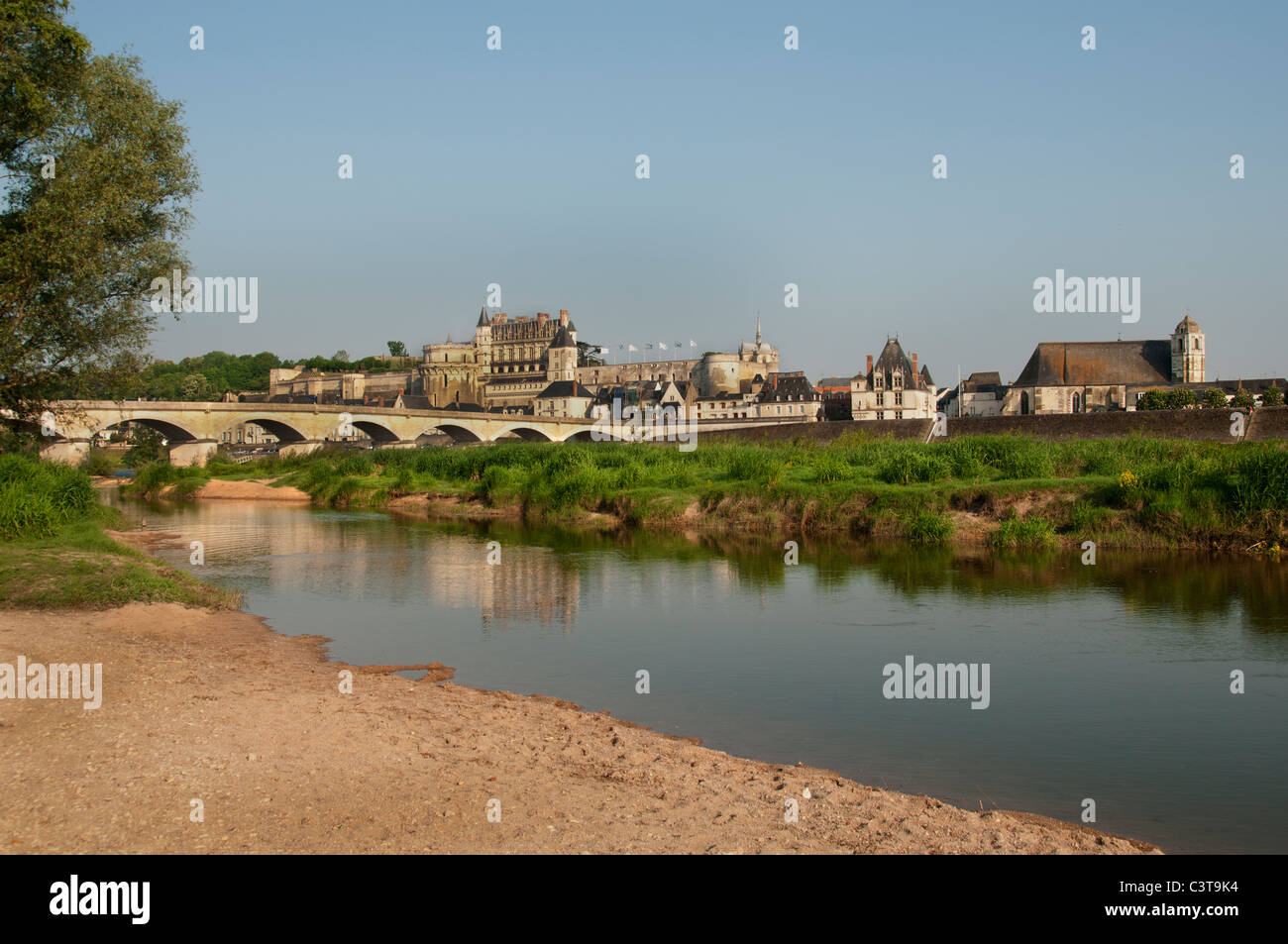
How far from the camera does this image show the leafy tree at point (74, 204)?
1764 centimetres

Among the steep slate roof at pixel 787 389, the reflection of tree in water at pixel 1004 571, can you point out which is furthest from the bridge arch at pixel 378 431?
the reflection of tree in water at pixel 1004 571

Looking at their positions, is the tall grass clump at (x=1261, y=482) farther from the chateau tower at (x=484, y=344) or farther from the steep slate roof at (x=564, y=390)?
the chateau tower at (x=484, y=344)

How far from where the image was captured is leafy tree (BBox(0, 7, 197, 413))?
695 inches

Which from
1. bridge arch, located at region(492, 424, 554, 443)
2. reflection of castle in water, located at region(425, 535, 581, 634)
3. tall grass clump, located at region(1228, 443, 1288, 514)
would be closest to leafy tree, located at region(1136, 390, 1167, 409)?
bridge arch, located at region(492, 424, 554, 443)

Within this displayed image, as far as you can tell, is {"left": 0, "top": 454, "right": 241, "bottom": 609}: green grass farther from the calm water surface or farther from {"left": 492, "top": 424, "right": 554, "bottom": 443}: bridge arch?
{"left": 492, "top": 424, "right": 554, "bottom": 443}: bridge arch

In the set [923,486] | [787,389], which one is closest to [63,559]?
[923,486]

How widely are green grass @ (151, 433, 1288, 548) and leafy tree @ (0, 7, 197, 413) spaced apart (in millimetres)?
15922

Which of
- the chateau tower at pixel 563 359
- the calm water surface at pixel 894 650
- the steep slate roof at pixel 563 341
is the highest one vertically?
the steep slate roof at pixel 563 341

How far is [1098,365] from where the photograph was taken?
8406 centimetres

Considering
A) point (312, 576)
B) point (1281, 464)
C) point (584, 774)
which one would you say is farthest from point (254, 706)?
point (1281, 464)

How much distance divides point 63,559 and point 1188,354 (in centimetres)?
8977

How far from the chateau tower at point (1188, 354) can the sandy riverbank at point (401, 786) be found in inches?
3425

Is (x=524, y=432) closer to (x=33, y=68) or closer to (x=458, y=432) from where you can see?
(x=458, y=432)

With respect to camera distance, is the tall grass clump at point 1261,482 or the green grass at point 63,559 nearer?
the green grass at point 63,559
